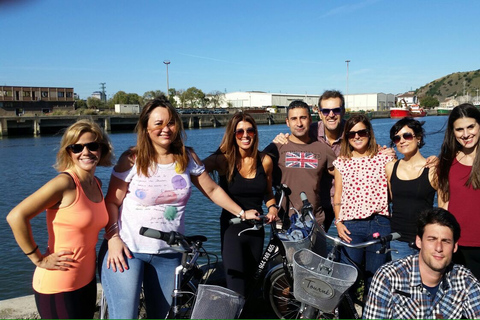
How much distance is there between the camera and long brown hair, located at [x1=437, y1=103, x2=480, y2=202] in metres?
3.73

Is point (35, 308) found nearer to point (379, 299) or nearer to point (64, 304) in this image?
point (64, 304)

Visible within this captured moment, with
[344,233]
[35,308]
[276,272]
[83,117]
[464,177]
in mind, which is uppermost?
[83,117]

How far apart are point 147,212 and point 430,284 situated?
2.19m

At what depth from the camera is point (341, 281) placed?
3270 millimetres

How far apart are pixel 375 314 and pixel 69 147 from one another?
8.46 ft

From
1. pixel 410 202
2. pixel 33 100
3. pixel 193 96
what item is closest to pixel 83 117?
pixel 33 100

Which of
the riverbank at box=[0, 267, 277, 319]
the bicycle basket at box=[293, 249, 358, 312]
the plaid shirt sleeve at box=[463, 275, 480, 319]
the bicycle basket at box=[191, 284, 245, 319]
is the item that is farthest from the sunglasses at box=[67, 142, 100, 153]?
the plaid shirt sleeve at box=[463, 275, 480, 319]

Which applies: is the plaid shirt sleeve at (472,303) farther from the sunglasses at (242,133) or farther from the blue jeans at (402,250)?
the sunglasses at (242,133)

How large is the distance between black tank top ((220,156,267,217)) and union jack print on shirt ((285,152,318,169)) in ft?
2.03

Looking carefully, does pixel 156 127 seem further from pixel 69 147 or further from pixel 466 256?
pixel 466 256

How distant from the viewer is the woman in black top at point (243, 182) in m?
4.03

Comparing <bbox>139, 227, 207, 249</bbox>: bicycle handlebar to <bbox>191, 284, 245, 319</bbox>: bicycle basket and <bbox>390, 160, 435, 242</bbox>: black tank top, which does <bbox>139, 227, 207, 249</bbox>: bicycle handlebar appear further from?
<bbox>390, 160, 435, 242</bbox>: black tank top

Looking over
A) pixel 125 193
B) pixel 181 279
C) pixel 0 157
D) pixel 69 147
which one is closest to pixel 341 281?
pixel 181 279

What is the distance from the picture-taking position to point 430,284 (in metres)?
3.10
